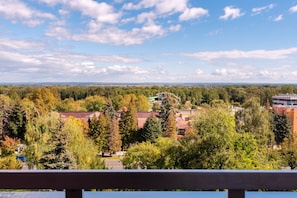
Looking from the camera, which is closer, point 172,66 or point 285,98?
point 285,98

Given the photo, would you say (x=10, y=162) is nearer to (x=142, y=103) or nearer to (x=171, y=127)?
(x=142, y=103)

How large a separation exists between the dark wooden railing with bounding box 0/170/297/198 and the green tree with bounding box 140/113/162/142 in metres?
2.12

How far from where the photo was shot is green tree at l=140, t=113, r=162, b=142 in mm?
3021

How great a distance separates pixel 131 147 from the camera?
303 centimetres

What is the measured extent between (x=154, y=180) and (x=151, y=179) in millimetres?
10

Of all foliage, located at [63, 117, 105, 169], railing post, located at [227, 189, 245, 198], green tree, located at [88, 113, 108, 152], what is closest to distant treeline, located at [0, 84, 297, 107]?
green tree, located at [88, 113, 108, 152]

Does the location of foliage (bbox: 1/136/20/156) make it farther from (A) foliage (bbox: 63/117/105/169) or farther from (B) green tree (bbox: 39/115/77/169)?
(A) foliage (bbox: 63/117/105/169)

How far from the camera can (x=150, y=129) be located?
3.05 metres

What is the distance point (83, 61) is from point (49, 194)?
235 centimetres

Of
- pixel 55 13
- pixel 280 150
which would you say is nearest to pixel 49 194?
pixel 55 13

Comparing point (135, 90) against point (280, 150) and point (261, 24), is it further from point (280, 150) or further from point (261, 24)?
point (280, 150)

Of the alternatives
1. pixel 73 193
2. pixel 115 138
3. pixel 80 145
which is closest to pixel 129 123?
pixel 115 138

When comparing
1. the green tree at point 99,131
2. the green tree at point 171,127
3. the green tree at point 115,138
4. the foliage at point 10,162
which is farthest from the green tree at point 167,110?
the foliage at point 10,162

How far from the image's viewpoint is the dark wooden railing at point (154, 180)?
825 mm
